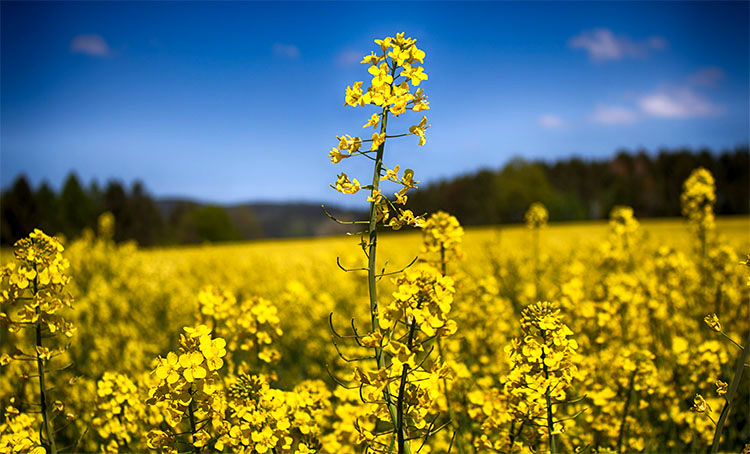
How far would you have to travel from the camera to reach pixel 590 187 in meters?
57.8

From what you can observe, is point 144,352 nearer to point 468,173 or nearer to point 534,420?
point 534,420

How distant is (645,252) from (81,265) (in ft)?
45.4

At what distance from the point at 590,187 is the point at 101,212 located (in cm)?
5746

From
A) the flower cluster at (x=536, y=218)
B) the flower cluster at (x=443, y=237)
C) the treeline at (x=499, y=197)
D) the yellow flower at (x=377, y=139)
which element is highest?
the treeline at (x=499, y=197)

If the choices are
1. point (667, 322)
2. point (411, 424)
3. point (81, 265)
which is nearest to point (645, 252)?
point (667, 322)

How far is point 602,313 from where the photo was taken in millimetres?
3781

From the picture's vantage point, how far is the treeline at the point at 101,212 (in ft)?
158

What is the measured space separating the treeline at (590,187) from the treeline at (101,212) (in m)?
29.8

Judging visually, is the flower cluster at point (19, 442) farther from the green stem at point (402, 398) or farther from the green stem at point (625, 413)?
the green stem at point (625, 413)

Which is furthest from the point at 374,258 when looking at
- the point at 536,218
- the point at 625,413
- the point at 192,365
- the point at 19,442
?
the point at 536,218

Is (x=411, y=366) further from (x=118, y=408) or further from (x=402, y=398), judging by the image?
(x=118, y=408)

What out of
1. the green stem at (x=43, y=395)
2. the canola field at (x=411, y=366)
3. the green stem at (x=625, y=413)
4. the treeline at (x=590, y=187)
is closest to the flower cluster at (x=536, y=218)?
the canola field at (x=411, y=366)

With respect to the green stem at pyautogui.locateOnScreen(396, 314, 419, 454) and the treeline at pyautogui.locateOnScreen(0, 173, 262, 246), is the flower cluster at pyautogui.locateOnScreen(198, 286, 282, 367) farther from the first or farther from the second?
the treeline at pyautogui.locateOnScreen(0, 173, 262, 246)

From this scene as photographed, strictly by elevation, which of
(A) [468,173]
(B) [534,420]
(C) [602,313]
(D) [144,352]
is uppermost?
(A) [468,173]
